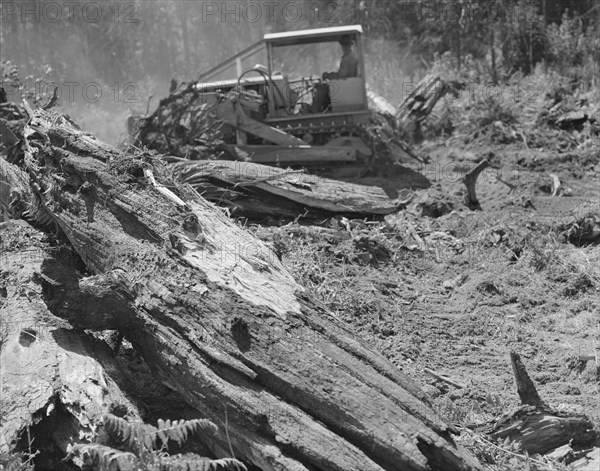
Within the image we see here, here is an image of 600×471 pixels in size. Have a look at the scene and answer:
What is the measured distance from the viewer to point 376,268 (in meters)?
7.76

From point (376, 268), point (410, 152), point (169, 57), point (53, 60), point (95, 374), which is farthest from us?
point (169, 57)

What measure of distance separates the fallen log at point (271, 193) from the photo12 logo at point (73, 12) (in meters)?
14.5

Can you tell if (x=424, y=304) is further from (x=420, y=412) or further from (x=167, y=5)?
(x=167, y=5)

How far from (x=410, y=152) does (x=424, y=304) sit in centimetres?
574

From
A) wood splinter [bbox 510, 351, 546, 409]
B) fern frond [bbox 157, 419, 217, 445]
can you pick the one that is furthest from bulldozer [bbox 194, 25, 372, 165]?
fern frond [bbox 157, 419, 217, 445]

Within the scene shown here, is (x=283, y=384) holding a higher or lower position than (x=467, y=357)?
higher

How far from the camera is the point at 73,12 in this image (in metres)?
23.1

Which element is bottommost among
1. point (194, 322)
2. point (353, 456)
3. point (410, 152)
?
point (410, 152)

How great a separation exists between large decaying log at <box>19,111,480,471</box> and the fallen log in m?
2.69

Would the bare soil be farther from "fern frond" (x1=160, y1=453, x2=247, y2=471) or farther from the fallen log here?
"fern frond" (x1=160, y1=453, x2=247, y2=471)

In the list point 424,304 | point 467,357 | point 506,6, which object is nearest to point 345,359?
point 467,357

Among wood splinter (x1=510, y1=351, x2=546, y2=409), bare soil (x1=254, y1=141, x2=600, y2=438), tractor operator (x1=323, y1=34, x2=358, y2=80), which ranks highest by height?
tractor operator (x1=323, y1=34, x2=358, y2=80)

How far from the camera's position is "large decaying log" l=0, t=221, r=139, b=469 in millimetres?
4164

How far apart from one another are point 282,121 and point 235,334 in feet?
25.6
